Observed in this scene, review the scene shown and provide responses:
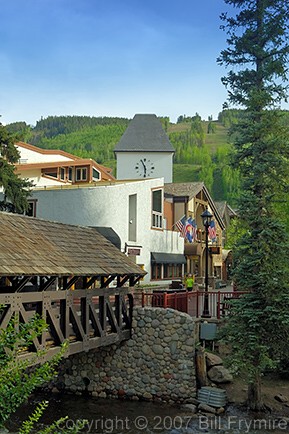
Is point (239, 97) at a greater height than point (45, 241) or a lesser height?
greater

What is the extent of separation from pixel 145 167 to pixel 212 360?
4825cm

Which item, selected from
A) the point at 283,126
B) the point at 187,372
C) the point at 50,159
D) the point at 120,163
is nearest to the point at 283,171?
the point at 283,126

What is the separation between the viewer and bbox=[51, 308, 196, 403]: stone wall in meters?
18.5

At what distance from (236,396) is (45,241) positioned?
8.15 m

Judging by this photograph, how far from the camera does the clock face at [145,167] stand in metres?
65.2

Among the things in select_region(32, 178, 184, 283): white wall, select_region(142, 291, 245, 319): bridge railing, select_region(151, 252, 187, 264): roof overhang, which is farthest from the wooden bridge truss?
select_region(151, 252, 187, 264): roof overhang

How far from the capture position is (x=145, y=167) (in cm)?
6575

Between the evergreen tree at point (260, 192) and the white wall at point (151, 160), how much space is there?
4509 centimetres

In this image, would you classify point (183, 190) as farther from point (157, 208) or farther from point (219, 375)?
point (219, 375)

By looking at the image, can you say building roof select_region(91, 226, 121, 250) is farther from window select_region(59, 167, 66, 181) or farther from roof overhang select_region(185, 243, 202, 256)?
roof overhang select_region(185, 243, 202, 256)

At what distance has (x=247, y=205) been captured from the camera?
18.2 metres

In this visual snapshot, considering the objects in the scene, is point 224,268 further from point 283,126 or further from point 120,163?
point 283,126

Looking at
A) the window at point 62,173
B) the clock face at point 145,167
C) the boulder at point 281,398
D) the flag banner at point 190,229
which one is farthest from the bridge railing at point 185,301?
the clock face at point 145,167

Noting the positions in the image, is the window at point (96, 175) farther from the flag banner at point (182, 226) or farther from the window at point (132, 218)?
the window at point (132, 218)
